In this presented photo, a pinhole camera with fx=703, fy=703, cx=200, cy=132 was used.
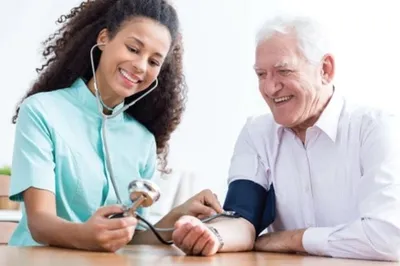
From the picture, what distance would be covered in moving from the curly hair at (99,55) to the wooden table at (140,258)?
1.84 feet

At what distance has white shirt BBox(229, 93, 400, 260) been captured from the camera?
1.49 metres

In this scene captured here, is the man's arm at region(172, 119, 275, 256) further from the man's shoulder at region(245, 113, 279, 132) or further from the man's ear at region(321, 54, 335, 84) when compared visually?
the man's ear at region(321, 54, 335, 84)

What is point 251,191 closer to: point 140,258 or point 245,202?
point 245,202

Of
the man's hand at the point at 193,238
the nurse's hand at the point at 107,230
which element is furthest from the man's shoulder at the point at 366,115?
the nurse's hand at the point at 107,230

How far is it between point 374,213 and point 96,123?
73 cm

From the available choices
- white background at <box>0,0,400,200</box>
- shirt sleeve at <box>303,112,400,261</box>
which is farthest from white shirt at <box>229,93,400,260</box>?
white background at <box>0,0,400,200</box>

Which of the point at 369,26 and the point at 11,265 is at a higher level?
the point at 369,26

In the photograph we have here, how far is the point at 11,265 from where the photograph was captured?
110 cm

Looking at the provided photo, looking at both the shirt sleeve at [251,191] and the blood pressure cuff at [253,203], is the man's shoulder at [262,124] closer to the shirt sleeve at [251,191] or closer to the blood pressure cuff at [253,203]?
the shirt sleeve at [251,191]

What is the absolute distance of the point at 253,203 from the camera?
172 centimetres

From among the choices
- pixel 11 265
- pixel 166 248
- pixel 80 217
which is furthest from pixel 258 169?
pixel 11 265

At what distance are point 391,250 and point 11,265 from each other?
30.7 inches

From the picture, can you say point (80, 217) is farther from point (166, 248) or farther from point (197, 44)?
point (197, 44)

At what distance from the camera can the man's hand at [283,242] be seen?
1.56 metres
